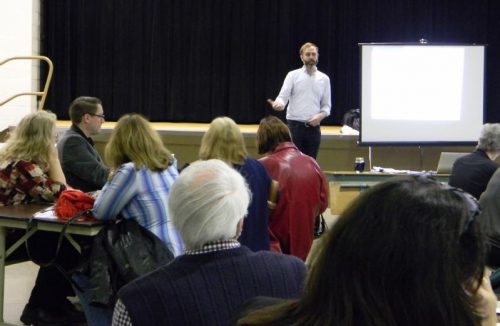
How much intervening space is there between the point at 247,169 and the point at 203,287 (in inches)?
76.7

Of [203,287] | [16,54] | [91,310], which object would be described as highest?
[16,54]

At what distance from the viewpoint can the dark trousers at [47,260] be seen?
3.81 metres

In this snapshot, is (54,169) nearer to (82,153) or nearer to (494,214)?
(82,153)

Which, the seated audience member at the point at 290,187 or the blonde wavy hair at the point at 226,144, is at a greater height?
the blonde wavy hair at the point at 226,144

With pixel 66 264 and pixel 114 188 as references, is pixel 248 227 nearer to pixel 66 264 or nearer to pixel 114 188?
pixel 114 188

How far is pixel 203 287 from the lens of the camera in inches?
70.9

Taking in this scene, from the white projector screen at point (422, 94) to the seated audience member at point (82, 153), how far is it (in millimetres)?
3247

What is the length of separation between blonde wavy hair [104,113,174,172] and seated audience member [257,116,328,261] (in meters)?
0.82

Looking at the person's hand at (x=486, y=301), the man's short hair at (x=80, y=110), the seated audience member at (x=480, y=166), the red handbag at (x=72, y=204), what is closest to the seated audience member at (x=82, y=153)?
the man's short hair at (x=80, y=110)

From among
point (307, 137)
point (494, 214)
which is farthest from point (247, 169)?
point (307, 137)

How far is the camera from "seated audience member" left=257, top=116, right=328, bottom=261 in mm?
4164

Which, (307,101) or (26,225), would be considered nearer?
(26,225)

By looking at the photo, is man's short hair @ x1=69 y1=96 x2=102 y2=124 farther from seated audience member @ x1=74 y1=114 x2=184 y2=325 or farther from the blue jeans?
the blue jeans

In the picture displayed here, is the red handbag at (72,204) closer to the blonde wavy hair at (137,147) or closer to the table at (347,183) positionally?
the blonde wavy hair at (137,147)
